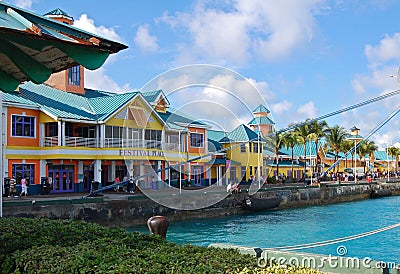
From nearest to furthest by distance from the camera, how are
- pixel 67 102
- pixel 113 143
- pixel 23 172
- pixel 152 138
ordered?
pixel 23 172
pixel 113 143
pixel 67 102
pixel 152 138

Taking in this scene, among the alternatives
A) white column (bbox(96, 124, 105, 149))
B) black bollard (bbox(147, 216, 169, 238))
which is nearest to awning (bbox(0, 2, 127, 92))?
black bollard (bbox(147, 216, 169, 238))

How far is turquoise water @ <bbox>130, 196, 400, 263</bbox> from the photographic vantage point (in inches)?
827

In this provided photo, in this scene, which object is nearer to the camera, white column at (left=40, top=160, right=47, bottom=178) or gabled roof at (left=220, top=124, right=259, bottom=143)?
gabled roof at (left=220, top=124, right=259, bottom=143)

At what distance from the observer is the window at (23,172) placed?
112 ft

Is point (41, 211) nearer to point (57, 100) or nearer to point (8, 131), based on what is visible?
point (8, 131)

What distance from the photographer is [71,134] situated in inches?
1494

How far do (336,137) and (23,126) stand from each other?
179 ft

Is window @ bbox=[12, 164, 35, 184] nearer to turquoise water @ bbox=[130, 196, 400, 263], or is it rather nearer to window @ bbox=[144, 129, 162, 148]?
window @ bbox=[144, 129, 162, 148]

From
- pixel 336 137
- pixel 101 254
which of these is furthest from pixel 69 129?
pixel 336 137

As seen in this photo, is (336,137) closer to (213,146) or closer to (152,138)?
(152,138)

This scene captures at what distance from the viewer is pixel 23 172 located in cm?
3453

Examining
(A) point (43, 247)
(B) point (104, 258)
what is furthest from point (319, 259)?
(A) point (43, 247)

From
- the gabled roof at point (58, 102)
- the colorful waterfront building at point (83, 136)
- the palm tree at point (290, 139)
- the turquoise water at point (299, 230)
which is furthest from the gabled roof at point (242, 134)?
the palm tree at point (290, 139)

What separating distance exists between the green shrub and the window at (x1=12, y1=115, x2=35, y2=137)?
92.5 ft
